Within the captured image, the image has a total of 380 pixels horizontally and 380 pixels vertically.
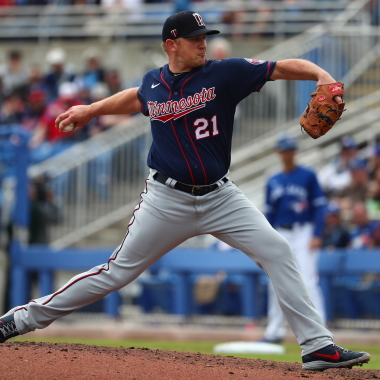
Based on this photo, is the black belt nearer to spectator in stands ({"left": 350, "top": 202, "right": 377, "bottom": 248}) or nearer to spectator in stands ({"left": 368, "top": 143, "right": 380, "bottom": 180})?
spectator in stands ({"left": 350, "top": 202, "right": 377, "bottom": 248})

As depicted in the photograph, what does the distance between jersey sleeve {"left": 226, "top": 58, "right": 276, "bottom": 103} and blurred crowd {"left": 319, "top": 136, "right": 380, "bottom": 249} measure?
18.1 feet

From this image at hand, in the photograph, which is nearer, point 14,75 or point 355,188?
point 355,188

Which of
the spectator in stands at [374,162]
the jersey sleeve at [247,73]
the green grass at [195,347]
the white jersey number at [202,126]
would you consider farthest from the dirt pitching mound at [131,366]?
the spectator in stands at [374,162]

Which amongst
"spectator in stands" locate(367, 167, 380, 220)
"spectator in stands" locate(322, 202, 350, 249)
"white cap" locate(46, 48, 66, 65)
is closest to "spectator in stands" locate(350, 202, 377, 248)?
"spectator in stands" locate(322, 202, 350, 249)

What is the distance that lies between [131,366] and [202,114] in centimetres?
167

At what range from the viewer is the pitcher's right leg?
16.8 ft

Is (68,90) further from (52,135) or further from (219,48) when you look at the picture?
(219,48)

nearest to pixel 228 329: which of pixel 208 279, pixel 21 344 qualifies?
pixel 208 279

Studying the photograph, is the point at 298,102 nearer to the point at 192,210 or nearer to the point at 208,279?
the point at 208,279

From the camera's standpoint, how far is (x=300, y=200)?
8.84 m

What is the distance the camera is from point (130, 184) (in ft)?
39.6

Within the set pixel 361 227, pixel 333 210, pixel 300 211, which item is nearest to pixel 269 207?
pixel 300 211

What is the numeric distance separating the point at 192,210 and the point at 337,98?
118 centimetres

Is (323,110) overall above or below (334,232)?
above
